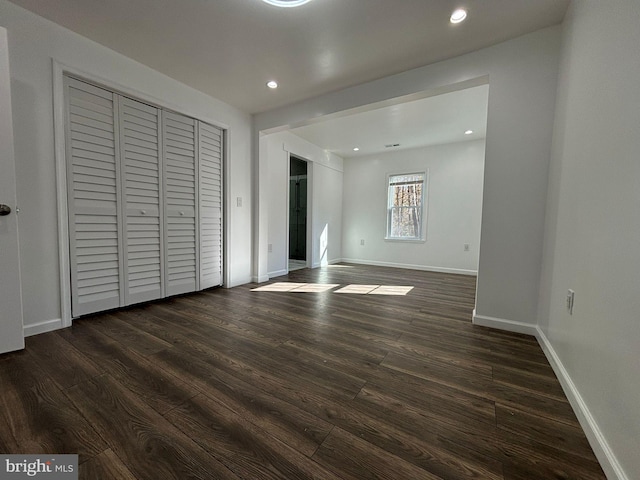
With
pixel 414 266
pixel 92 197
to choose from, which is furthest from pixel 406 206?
pixel 92 197

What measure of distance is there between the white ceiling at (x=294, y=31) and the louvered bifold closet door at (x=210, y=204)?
706mm

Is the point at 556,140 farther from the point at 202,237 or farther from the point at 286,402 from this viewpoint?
the point at 202,237

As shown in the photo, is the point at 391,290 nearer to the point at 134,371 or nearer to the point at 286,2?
the point at 134,371

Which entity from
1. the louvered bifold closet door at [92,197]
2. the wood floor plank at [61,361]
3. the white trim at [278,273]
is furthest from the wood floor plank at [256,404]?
the white trim at [278,273]

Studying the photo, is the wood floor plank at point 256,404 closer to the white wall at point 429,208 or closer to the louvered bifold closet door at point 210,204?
the louvered bifold closet door at point 210,204

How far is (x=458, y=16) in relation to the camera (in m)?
1.81

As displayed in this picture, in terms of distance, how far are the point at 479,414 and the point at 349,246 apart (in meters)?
5.01

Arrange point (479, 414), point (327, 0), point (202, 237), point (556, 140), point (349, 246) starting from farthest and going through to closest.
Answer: point (349, 246), point (202, 237), point (556, 140), point (327, 0), point (479, 414)

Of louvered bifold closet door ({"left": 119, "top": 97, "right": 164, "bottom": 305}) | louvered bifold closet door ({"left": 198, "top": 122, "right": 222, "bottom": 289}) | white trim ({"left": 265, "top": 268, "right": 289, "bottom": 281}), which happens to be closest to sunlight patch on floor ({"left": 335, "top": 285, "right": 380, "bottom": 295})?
white trim ({"left": 265, "top": 268, "right": 289, "bottom": 281})

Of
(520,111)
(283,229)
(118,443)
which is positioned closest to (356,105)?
(520,111)

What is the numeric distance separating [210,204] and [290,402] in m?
2.65

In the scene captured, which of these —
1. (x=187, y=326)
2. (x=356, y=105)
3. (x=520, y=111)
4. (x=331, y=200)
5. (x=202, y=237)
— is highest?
(x=356, y=105)

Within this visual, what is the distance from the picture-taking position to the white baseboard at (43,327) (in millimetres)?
1876

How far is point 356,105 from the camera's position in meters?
2.75
